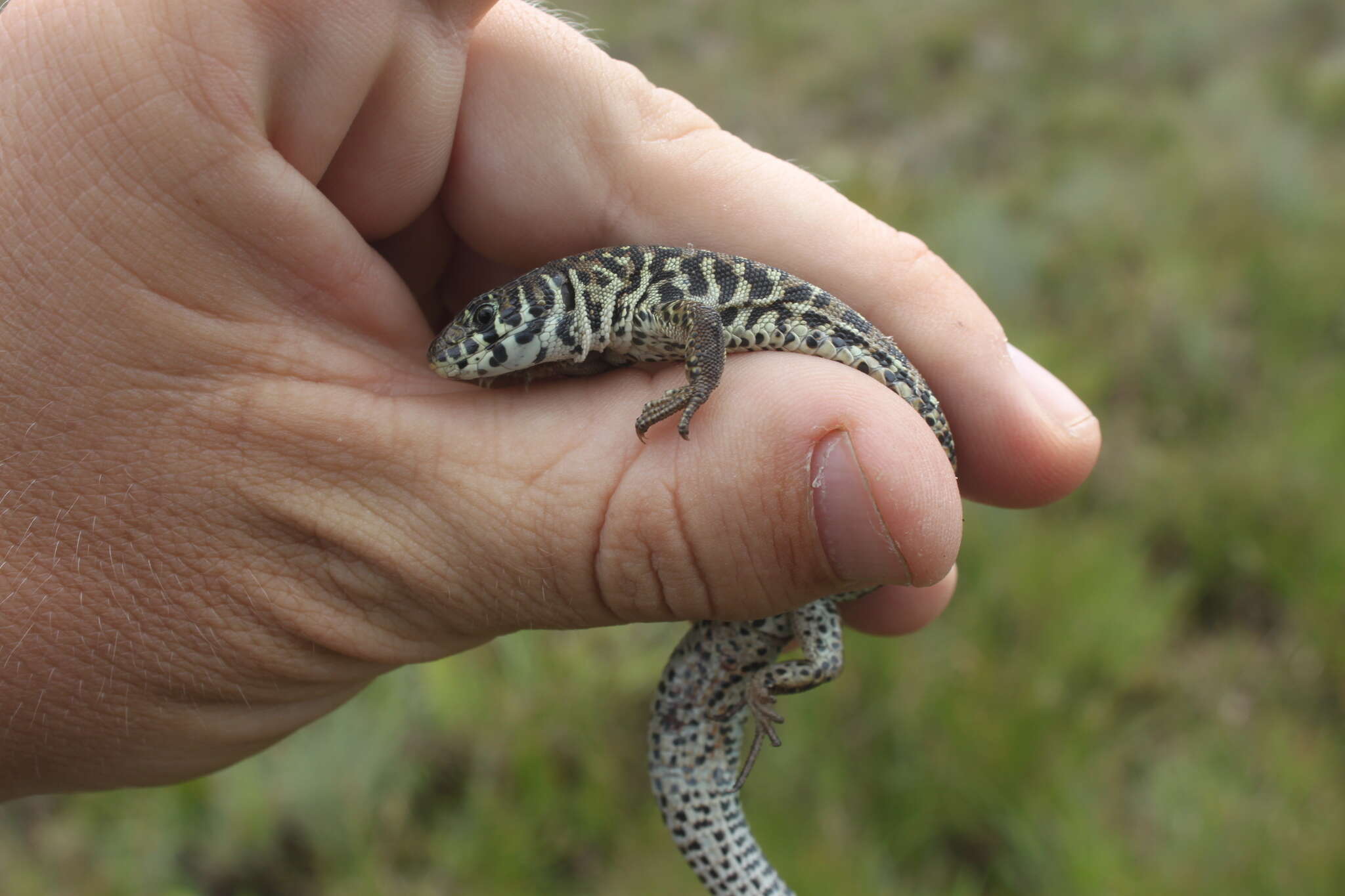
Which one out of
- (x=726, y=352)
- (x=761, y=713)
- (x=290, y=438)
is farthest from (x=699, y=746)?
(x=290, y=438)

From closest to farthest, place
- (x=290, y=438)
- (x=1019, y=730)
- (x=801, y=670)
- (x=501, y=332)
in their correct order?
1. (x=290, y=438)
2. (x=501, y=332)
3. (x=801, y=670)
4. (x=1019, y=730)

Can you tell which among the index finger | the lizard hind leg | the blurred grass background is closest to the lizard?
the lizard hind leg

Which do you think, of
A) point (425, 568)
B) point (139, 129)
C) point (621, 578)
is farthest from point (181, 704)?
point (139, 129)

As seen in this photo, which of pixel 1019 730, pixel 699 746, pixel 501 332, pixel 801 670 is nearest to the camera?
pixel 501 332

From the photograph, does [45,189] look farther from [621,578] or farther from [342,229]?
[621,578]

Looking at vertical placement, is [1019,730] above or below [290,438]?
below

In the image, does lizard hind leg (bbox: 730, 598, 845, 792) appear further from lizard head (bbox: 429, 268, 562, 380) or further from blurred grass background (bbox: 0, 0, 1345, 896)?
lizard head (bbox: 429, 268, 562, 380)

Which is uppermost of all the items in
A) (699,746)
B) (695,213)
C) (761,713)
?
(695,213)

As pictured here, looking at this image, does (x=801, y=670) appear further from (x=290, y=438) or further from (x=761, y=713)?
(x=290, y=438)
